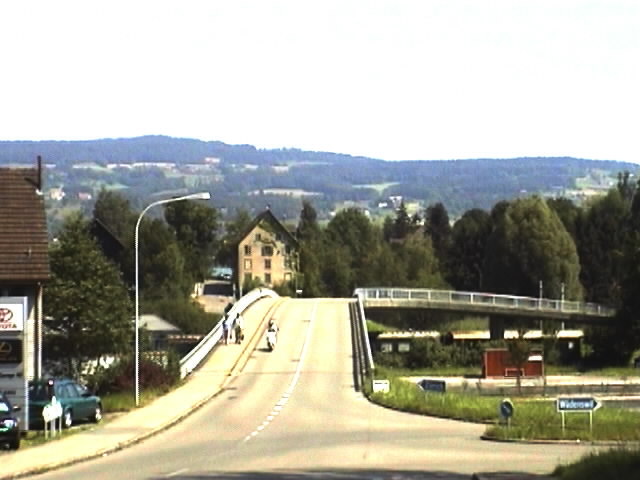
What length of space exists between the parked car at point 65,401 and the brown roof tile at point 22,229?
9433 millimetres

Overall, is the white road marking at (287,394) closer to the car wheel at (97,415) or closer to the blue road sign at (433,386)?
the car wheel at (97,415)

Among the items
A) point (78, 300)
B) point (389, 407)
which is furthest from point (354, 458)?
point (78, 300)

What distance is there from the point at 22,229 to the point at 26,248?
1.25 metres

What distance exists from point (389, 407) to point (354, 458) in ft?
57.6

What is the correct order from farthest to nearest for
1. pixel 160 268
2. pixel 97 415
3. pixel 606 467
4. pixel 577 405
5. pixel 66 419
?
pixel 160 268 < pixel 97 415 < pixel 66 419 < pixel 577 405 < pixel 606 467

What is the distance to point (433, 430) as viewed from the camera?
40.6 m

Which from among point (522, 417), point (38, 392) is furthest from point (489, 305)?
point (38, 392)

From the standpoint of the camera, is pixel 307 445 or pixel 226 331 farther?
pixel 226 331

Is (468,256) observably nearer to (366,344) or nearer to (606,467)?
(366,344)

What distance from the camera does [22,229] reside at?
53031 millimetres

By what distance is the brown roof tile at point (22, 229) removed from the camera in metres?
51.2

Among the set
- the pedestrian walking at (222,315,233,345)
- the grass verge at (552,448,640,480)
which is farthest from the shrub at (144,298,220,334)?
the grass verge at (552,448,640,480)

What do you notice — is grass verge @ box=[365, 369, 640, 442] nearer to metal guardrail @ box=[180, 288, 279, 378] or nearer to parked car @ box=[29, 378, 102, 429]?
metal guardrail @ box=[180, 288, 279, 378]

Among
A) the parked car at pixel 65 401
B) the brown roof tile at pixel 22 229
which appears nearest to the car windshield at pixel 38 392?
the parked car at pixel 65 401
